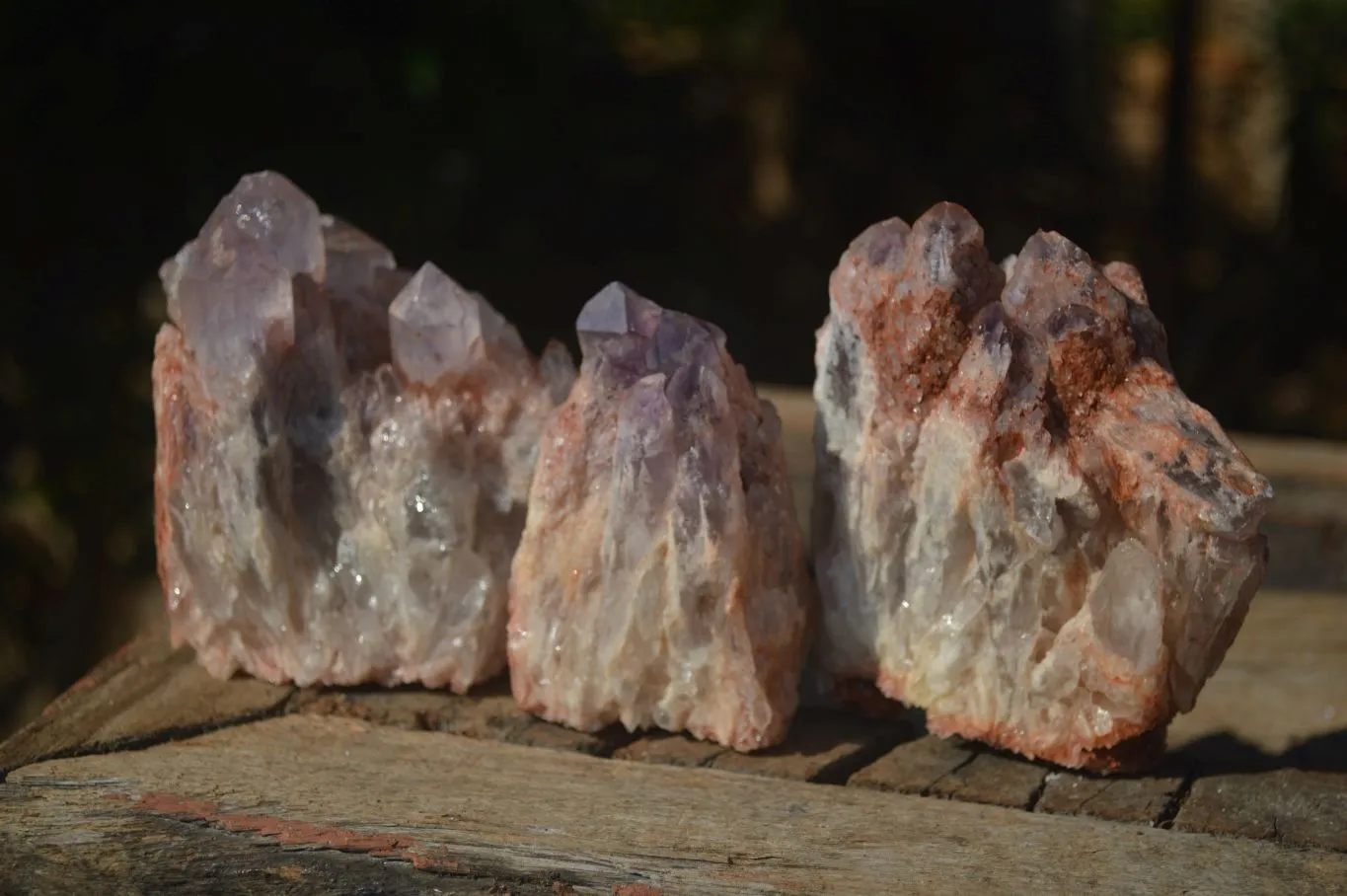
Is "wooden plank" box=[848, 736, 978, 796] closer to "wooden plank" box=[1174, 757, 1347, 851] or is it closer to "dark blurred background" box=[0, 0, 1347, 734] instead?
"wooden plank" box=[1174, 757, 1347, 851]

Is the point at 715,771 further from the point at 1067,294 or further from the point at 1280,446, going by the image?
the point at 1280,446

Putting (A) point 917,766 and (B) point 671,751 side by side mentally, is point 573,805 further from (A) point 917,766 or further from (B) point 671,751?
(A) point 917,766

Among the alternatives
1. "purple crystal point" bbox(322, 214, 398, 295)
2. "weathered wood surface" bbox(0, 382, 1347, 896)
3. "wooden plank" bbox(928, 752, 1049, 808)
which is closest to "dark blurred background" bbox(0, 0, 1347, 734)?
"purple crystal point" bbox(322, 214, 398, 295)

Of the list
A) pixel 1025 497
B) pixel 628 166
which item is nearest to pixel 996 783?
pixel 1025 497

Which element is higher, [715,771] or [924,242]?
[924,242]

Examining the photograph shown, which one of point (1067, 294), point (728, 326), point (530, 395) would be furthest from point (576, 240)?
point (1067, 294)

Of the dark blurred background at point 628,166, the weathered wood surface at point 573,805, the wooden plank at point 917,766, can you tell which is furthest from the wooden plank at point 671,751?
the dark blurred background at point 628,166
